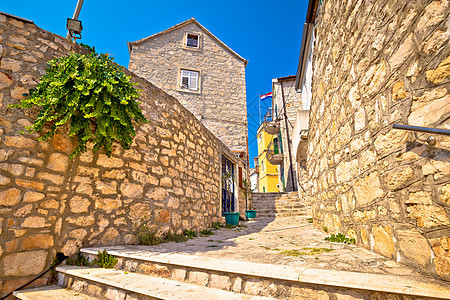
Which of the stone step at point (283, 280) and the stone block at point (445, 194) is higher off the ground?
the stone block at point (445, 194)

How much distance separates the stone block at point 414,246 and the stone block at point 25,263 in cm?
354

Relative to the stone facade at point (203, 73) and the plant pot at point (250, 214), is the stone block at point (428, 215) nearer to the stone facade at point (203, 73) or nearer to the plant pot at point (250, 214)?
the plant pot at point (250, 214)

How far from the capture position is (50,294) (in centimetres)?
218

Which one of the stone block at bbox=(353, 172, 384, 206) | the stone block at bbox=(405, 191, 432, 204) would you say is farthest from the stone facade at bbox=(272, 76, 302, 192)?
the stone block at bbox=(405, 191, 432, 204)

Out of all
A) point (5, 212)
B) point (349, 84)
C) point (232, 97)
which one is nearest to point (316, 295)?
point (349, 84)

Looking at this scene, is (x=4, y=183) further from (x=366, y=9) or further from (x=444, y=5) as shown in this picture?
(x=366, y=9)

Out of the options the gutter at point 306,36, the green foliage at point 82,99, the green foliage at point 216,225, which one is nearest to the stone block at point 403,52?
the green foliage at point 82,99

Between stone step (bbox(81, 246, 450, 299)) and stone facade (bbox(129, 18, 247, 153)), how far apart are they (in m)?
7.92

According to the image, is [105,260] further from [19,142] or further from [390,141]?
[390,141]

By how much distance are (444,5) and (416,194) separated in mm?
1200

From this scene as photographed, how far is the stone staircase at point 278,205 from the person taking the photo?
8961 millimetres

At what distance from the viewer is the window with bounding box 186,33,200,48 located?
11070mm

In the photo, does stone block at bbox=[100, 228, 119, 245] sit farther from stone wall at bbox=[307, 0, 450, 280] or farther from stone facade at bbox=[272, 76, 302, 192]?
stone facade at bbox=[272, 76, 302, 192]

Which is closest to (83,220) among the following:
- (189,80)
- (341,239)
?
(341,239)
